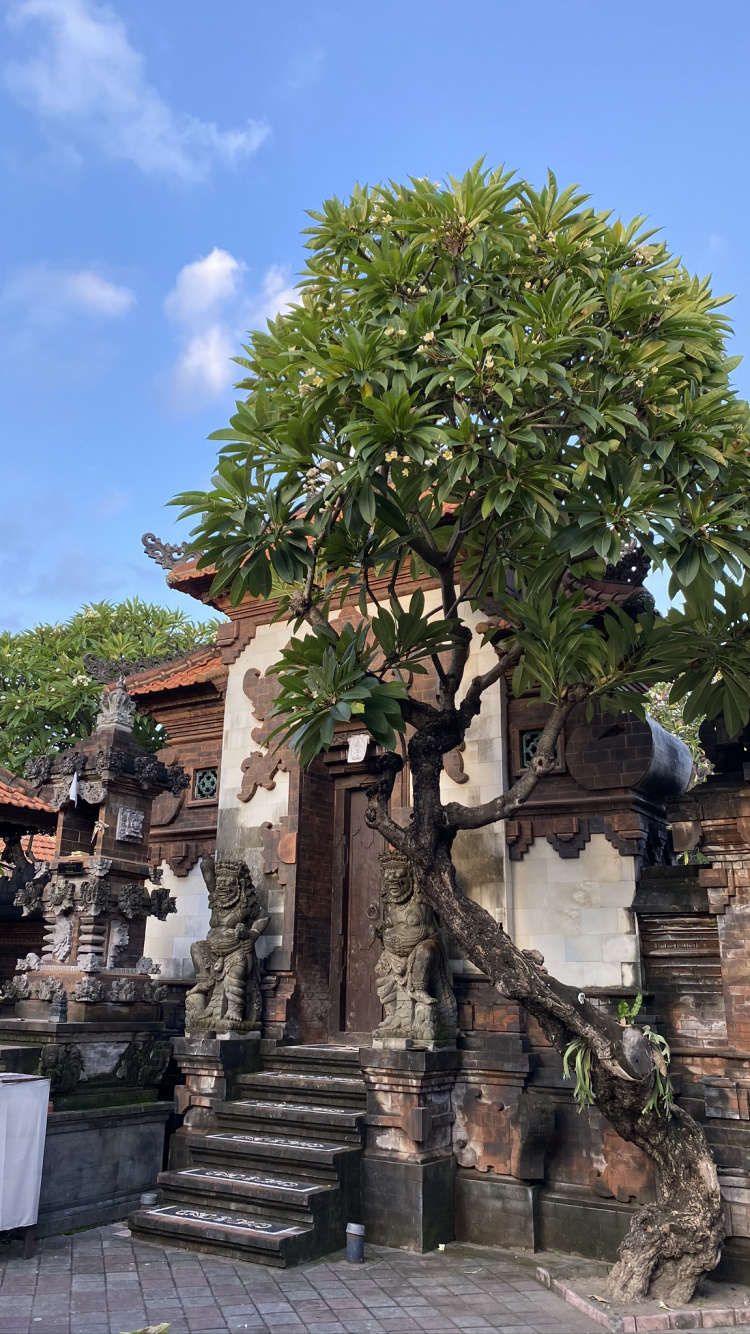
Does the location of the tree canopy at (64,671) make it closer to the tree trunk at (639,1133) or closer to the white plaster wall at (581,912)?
the white plaster wall at (581,912)

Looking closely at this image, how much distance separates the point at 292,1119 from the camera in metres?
9.34

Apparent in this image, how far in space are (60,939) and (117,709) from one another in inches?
103

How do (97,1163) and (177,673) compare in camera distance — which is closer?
(97,1163)

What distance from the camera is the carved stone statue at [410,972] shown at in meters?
9.20

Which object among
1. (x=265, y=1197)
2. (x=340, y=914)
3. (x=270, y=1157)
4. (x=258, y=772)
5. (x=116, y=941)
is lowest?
(x=265, y=1197)

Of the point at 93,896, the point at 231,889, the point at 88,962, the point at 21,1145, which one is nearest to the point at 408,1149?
the point at 21,1145

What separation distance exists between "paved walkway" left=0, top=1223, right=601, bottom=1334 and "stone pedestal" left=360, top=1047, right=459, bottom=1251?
0.81 ft

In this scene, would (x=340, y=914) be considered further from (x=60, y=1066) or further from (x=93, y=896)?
(x=60, y=1066)

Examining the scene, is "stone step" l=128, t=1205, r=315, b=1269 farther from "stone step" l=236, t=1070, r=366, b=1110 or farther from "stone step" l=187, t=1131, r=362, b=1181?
"stone step" l=236, t=1070, r=366, b=1110

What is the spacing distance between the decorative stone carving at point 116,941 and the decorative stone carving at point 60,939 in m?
0.42

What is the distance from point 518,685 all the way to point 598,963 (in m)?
2.90

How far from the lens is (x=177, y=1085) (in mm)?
10719

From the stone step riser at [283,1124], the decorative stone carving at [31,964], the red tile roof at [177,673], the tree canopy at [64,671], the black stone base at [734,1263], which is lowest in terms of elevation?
the black stone base at [734,1263]

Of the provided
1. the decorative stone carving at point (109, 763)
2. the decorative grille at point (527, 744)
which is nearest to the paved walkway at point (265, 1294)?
the decorative stone carving at point (109, 763)
